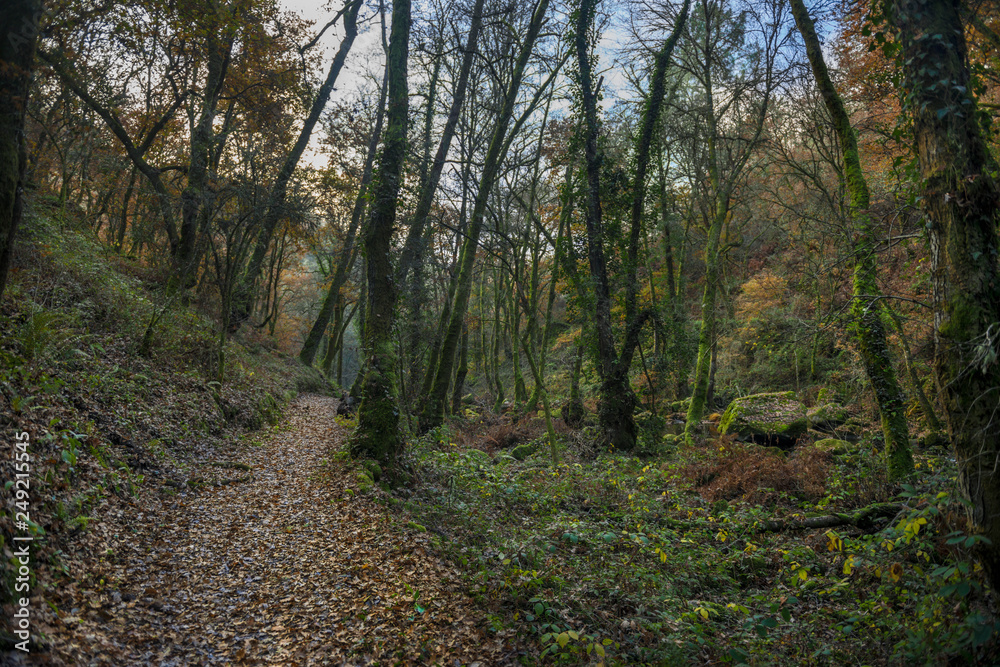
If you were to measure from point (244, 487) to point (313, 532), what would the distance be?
194cm

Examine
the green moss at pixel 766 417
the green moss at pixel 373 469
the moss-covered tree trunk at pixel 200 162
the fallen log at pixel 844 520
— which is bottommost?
the green moss at pixel 373 469

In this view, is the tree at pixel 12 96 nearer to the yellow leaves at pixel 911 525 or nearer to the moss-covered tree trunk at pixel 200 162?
the moss-covered tree trunk at pixel 200 162

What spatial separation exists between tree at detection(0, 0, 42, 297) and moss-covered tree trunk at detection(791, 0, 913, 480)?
922 centimetres

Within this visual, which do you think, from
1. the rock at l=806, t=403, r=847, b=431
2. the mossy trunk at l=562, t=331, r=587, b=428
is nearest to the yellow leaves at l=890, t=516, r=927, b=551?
the rock at l=806, t=403, r=847, b=431

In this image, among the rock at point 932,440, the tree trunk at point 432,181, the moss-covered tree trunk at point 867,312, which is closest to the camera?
the moss-covered tree trunk at point 867,312

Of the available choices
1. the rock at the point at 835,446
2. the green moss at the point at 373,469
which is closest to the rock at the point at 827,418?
the rock at the point at 835,446

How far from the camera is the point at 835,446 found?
923 cm

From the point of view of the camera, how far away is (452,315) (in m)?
12.8

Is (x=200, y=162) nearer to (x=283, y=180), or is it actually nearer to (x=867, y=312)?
(x=283, y=180)

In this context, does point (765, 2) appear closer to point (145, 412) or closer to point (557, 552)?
point (557, 552)

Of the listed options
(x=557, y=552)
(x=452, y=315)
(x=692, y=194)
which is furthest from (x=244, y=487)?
(x=692, y=194)

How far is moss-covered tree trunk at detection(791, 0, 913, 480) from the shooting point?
7.08 metres

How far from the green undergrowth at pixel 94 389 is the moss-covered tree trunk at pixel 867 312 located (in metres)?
9.28

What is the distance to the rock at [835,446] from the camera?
29.4ft
